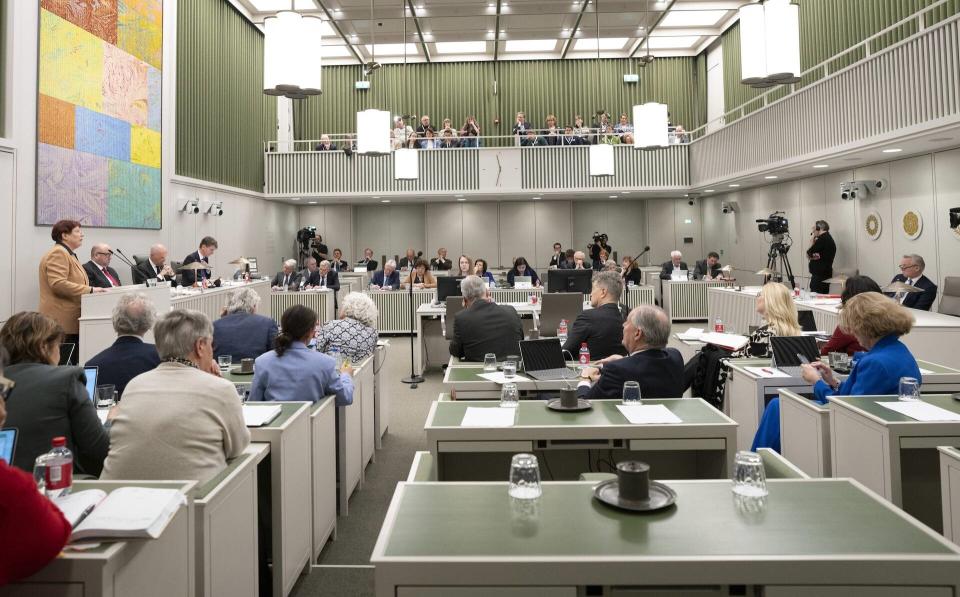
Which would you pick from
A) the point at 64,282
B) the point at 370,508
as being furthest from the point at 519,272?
the point at 370,508

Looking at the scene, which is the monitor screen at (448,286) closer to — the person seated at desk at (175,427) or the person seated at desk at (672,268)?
the person seated at desk at (175,427)

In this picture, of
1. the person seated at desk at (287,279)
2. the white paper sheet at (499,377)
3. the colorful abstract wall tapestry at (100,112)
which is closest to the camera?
the white paper sheet at (499,377)

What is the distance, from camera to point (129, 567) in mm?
1727

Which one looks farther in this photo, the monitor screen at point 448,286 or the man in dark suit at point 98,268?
the monitor screen at point 448,286

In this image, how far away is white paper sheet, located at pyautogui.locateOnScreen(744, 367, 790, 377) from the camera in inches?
166

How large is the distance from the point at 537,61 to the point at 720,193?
20.0 feet

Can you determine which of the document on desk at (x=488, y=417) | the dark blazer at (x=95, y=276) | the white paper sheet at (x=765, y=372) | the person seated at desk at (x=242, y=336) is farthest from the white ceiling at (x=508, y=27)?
the document on desk at (x=488, y=417)

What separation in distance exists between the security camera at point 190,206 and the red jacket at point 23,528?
1048 centimetres

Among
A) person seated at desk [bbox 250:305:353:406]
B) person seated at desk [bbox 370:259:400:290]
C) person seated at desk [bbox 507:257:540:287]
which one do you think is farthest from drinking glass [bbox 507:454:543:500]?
person seated at desk [bbox 370:259:400:290]

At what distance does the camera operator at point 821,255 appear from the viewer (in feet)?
33.4

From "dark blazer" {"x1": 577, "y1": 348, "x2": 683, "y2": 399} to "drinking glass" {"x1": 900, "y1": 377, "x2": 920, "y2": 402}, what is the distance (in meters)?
1.09

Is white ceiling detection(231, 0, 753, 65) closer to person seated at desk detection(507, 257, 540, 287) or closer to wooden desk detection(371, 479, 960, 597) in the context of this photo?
person seated at desk detection(507, 257, 540, 287)

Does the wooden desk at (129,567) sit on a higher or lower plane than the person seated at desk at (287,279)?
lower

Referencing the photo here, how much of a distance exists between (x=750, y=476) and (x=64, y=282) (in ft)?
20.3
